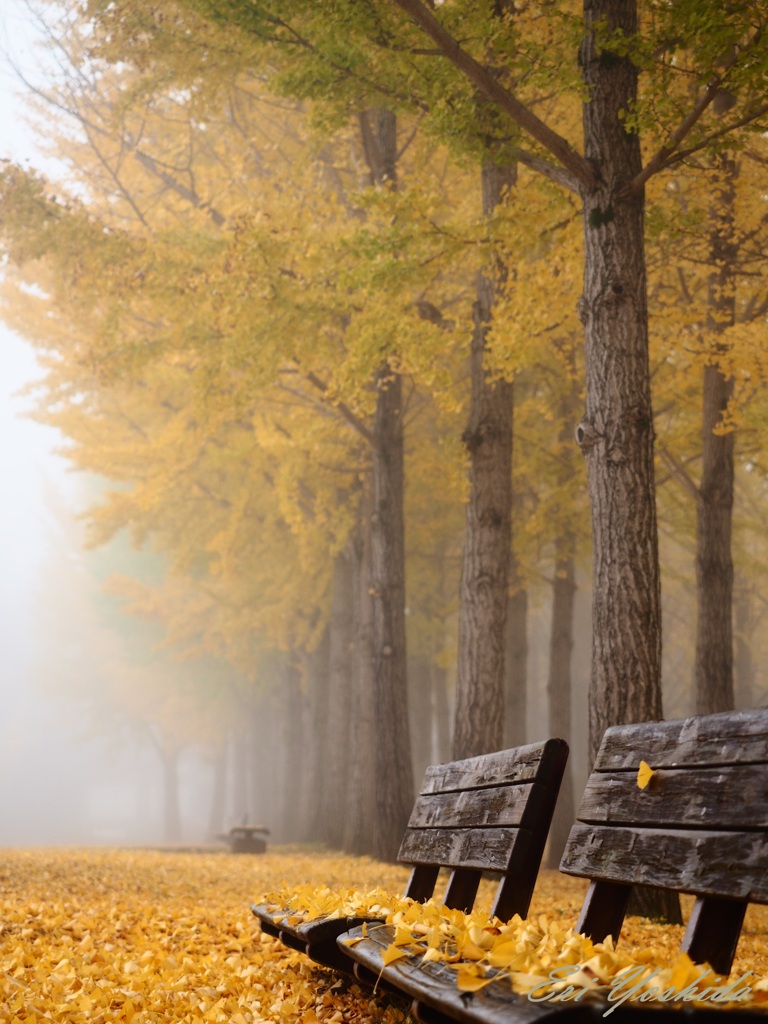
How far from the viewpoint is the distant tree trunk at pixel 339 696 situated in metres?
16.1

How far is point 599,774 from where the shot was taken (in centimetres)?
252

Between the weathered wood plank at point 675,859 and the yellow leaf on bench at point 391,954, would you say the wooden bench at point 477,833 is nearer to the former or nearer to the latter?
the weathered wood plank at point 675,859

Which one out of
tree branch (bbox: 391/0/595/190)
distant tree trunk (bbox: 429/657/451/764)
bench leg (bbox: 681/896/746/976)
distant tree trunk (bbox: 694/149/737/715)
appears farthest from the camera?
distant tree trunk (bbox: 429/657/451/764)

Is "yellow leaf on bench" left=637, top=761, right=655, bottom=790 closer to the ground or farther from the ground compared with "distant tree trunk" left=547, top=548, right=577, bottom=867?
closer to the ground

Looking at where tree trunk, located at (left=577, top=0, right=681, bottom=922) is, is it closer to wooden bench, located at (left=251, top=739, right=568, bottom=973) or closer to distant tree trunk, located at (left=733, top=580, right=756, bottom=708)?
wooden bench, located at (left=251, top=739, right=568, bottom=973)

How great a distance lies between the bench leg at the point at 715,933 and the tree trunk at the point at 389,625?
9114 millimetres

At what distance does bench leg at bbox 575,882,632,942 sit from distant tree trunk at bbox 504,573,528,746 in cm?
1062

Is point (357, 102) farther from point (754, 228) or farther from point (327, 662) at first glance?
point (327, 662)

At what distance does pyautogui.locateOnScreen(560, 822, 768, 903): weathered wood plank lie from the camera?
1833mm

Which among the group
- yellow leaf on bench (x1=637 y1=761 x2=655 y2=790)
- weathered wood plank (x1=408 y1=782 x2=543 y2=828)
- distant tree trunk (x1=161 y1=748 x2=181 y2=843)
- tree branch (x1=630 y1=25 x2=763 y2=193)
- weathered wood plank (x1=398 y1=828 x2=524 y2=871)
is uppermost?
tree branch (x1=630 y1=25 x2=763 y2=193)

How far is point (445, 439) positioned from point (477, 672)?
98.4 inches

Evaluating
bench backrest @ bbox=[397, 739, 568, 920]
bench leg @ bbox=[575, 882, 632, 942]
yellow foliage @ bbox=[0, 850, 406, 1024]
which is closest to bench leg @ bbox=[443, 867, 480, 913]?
bench backrest @ bbox=[397, 739, 568, 920]

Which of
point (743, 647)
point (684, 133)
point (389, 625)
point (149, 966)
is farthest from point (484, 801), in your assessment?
point (743, 647)

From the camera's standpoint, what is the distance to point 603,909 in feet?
7.80
